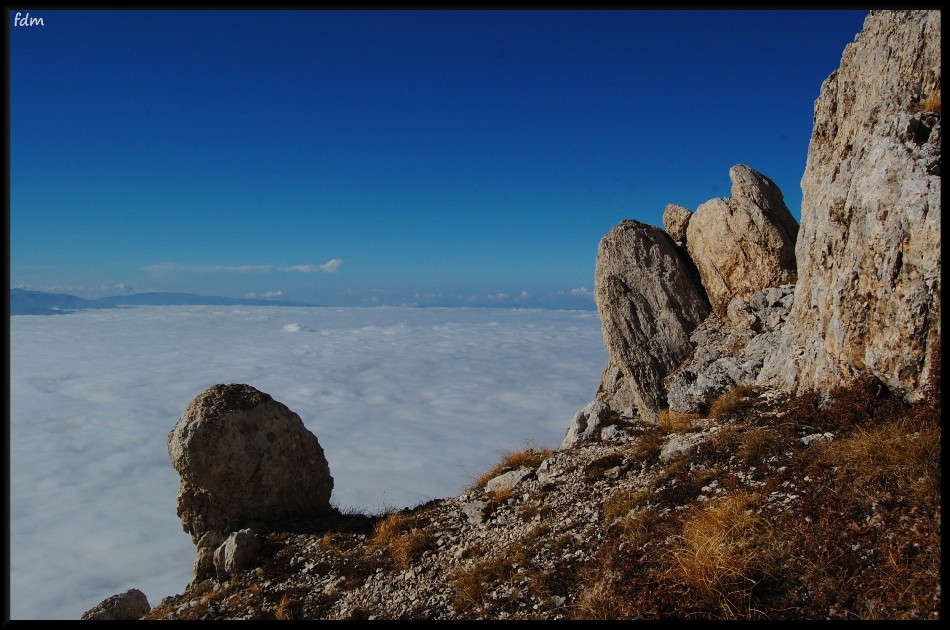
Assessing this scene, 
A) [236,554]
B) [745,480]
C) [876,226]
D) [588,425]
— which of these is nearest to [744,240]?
[876,226]

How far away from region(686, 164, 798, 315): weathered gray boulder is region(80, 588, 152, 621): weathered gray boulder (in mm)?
25304

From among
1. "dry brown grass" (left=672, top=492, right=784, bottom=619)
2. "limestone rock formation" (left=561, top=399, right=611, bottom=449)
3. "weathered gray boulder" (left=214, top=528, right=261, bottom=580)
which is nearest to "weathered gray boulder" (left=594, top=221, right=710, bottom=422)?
"limestone rock formation" (left=561, top=399, right=611, bottom=449)

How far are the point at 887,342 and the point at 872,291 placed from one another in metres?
1.29

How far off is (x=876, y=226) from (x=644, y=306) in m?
12.1

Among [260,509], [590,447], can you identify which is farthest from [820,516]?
[260,509]

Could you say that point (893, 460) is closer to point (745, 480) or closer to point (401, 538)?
point (745, 480)

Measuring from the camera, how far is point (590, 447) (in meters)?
17.1

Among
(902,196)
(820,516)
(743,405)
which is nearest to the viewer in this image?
(820,516)

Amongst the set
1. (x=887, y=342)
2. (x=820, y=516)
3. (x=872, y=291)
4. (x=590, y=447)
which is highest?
(x=872, y=291)

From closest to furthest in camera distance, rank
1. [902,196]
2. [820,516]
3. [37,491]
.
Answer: [820,516] → [902,196] → [37,491]

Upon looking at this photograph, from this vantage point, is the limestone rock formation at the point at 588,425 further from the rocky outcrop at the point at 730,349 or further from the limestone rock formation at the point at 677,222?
the limestone rock formation at the point at 677,222

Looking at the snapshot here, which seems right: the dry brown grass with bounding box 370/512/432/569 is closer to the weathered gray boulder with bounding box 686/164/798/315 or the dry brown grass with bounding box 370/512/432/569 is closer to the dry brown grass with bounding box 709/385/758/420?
the dry brown grass with bounding box 709/385/758/420
